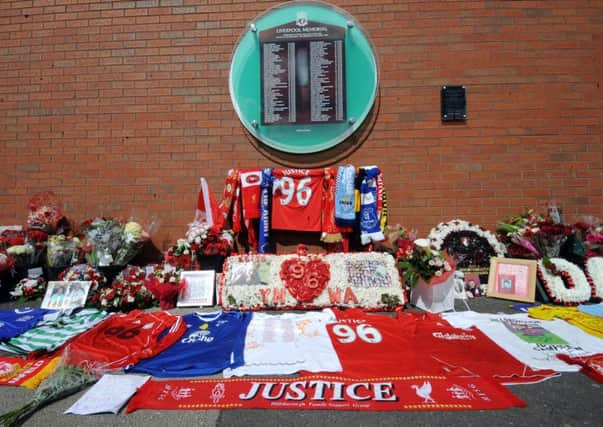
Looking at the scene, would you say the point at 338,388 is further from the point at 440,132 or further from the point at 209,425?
the point at 440,132

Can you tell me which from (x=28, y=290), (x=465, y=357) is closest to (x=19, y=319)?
(x=28, y=290)

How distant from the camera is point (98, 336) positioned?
309 cm

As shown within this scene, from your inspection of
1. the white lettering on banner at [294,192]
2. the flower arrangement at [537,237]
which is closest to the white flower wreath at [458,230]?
the flower arrangement at [537,237]

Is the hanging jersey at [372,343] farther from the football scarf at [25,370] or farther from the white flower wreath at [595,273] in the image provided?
the white flower wreath at [595,273]

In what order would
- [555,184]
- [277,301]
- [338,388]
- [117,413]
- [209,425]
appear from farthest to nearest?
[555,184] → [277,301] → [338,388] → [117,413] → [209,425]

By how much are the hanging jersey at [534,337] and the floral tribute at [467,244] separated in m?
1.01

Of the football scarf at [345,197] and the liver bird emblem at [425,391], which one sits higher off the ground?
the football scarf at [345,197]

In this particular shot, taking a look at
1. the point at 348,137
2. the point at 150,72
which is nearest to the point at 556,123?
the point at 348,137

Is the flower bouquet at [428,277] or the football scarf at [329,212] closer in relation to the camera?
the flower bouquet at [428,277]

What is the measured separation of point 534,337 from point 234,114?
14.4 ft

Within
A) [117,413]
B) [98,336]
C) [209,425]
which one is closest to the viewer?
[209,425]

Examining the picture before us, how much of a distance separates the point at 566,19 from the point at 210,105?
5.16 m

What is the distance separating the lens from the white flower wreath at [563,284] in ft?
13.1

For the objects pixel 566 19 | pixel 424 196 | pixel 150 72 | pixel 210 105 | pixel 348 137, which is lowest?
pixel 424 196
